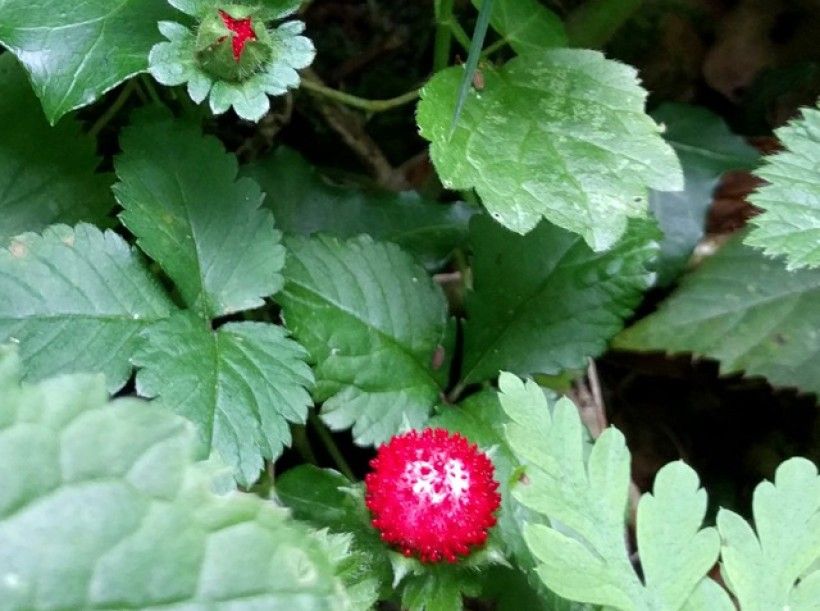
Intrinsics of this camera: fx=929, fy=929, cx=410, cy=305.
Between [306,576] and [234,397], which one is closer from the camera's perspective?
[306,576]

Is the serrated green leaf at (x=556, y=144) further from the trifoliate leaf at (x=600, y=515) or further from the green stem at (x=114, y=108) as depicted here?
the green stem at (x=114, y=108)

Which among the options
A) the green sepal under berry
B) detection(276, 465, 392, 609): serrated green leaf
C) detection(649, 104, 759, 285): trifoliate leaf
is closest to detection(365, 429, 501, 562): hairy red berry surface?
detection(276, 465, 392, 609): serrated green leaf

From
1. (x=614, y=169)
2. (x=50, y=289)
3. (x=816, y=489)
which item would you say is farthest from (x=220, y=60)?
(x=816, y=489)

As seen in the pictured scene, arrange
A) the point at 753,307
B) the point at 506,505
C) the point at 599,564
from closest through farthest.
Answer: the point at 599,564 → the point at 506,505 → the point at 753,307

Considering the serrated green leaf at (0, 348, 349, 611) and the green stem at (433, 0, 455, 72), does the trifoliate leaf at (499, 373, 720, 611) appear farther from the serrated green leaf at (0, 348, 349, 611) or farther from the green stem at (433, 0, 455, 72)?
the green stem at (433, 0, 455, 72)

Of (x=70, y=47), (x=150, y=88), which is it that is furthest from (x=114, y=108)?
(x=70, y=47)

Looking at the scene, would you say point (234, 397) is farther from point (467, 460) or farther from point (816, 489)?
point (816, 489)

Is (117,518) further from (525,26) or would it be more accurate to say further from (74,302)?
(525,26)
